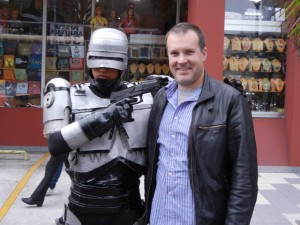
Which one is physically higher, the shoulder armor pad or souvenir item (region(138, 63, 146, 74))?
souvenir item (region(138, 63, 146, 74))

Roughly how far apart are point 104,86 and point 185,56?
0.56 metres

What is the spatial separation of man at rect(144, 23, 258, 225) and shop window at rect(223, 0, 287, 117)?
6.07m

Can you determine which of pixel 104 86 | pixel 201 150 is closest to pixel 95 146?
pixel 104 86

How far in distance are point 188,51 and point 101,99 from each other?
620 millimetres

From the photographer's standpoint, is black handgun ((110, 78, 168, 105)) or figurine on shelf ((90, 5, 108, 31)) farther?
figurine on shelf ((90, 5, 108, 31))

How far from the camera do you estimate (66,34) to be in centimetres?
A: 916

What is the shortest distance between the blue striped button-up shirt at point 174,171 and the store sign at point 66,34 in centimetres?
717

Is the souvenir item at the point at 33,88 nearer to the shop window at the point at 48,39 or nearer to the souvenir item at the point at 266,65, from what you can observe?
the shop window at the point at 48,39

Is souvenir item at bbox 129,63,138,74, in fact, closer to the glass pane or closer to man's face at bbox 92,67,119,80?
the glass pane

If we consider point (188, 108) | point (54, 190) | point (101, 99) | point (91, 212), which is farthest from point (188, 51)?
point (54, 190)

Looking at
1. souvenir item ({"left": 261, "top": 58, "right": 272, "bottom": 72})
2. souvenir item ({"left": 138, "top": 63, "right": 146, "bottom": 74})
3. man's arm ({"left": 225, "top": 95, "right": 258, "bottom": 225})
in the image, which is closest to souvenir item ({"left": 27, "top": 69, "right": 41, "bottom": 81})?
souvenir item ({"left": 138, "top": 63, "right": 146, "bottom": 74})

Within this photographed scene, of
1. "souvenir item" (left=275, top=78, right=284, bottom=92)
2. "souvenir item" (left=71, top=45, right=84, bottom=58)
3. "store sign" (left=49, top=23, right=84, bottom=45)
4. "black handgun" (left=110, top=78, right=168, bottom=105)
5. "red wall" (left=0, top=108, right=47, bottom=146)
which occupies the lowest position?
"red wall" (left=0, top=108, right=47, bottom=146)

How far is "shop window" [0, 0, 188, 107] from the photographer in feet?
29.6

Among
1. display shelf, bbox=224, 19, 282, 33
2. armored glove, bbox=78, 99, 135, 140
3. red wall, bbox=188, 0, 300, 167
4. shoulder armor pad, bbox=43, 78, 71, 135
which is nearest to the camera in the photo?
armored glove, bbox=78, 99, 135, 140
